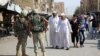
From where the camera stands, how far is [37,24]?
13930 millimetres

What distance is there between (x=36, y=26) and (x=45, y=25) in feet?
1.73

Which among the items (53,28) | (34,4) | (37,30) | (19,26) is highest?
(19,26)

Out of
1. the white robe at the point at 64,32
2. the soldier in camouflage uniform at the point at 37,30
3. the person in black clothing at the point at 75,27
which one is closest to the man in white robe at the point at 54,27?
the white robe at the point at 64,32

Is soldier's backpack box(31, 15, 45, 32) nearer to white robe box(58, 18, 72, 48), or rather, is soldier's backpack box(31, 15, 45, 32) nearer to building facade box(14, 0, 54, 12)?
white robe box(58, 18, 72, 48)

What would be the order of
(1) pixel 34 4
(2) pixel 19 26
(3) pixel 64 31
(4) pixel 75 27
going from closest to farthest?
(2) pixel 19 26
(3) pixel 64 31
(4) pixel 75 27
(1) pixel 34 4

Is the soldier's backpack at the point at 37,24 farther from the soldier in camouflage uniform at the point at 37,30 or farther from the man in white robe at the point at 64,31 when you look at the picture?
the man in white robe at the point at 64,31

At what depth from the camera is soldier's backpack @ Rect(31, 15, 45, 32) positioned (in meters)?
13.8

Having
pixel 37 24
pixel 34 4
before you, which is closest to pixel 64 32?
pixel 37 24

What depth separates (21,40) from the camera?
45.7 feet

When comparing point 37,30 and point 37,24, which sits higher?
point 37,24

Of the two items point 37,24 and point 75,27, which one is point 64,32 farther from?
point 37,24

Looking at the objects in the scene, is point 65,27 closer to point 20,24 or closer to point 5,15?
point 20,24

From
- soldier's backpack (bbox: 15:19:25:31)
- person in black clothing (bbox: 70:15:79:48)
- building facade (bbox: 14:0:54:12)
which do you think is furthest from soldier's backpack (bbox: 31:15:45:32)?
building facade (bbox: 14:0:54:12)

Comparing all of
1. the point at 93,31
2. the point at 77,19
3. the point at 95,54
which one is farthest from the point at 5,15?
the point at 95,54
